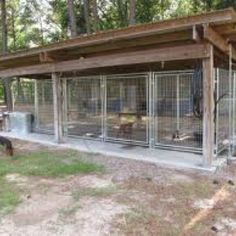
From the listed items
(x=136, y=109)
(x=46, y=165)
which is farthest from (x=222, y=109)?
(x=46, y=165)

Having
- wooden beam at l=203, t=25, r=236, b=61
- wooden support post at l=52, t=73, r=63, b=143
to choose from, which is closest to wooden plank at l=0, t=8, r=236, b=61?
wooden beam at l=203, t=25, r=236, b=61

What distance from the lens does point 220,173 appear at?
5852 millimetres

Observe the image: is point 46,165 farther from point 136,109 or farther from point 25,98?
point 25,98

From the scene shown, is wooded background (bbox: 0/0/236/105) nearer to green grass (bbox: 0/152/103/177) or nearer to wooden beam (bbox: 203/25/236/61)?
wooden beam (bbox: 203/25/236/61)

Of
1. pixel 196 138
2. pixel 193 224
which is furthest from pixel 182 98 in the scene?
pixel 193 224

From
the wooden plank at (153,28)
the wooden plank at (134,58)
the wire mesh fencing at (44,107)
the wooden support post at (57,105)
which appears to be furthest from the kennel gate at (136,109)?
Result: the wooden plank at (153,28)

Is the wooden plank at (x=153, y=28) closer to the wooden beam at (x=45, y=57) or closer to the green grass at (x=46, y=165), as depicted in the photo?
the wooden beam at (x=45, y=57)

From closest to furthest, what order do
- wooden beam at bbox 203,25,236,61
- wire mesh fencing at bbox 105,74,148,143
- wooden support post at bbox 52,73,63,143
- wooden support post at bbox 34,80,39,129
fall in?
1. wooden beam at bbox 203,25,236,61
2. wire mesh fencing at bbox 105,74,148,143
3. wooden support post at bbox 52,73,63,143
4. wooden support post at bbox 34,80,39,129

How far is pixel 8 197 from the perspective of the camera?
4699 mm

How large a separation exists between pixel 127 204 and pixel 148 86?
3.75 m

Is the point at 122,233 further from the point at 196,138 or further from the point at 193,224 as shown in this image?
the point at 196,138

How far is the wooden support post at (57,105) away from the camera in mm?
8555

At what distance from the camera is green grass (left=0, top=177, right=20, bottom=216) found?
430 centimetres

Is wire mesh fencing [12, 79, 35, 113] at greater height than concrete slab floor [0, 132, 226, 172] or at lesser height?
greater
